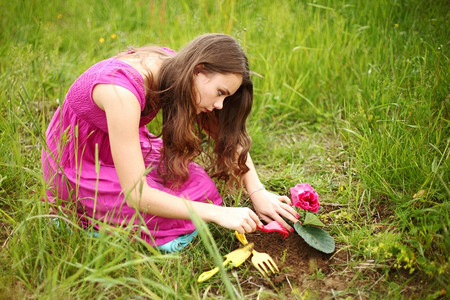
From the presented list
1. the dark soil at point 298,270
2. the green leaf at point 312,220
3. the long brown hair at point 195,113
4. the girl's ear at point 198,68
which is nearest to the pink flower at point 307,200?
the green leaf at point 312,220

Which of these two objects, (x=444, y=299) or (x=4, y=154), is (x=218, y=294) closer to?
(x=444, y=299)

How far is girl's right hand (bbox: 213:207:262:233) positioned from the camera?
1.58 m

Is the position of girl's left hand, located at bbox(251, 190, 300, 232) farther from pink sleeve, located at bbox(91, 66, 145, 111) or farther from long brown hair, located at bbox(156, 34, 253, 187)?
pink sleeve, located at bbox(91, 66, 145, 111)

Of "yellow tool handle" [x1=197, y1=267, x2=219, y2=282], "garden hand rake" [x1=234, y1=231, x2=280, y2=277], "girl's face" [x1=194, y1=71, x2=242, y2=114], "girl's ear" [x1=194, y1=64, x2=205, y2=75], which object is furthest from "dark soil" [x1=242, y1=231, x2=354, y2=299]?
"girl's ear" [x1=194, y1=64, x2=205, y2=75]

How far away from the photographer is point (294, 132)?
2.71m

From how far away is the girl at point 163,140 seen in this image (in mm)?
1578

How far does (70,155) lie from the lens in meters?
1.80

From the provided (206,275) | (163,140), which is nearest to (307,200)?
(206,275)

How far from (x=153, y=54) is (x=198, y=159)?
0.65 m

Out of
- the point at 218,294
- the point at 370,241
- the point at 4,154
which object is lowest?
the point at 218,294

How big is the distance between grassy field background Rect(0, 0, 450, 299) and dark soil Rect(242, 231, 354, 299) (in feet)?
0.09

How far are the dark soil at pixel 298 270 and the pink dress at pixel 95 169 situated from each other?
1.21 ft

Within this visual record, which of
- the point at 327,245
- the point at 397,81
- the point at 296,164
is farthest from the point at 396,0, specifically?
the point at 327,245

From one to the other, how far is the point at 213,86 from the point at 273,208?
0.62m
